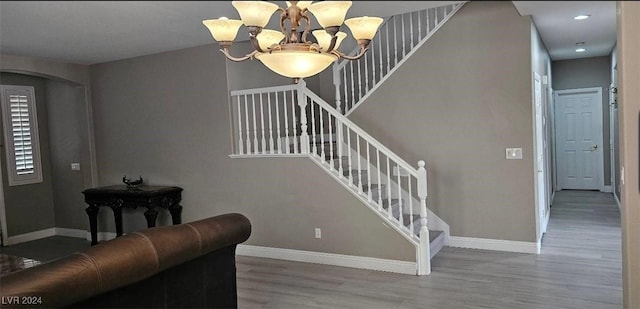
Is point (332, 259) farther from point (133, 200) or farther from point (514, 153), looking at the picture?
point (133, 200)

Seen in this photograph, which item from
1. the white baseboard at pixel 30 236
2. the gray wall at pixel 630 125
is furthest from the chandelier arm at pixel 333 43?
the white baseboard at pixel 30 236

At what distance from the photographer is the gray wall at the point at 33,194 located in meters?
6.18

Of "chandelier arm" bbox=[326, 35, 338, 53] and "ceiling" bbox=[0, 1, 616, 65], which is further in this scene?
"ceiling" bbox=[0, 1, 616, 65]

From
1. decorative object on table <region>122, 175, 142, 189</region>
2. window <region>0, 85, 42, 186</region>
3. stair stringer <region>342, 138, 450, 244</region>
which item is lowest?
stair stringer <region>342, 138, 450, 244</region>

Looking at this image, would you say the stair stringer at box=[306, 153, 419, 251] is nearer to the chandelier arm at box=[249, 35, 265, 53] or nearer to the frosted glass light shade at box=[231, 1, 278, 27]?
the chandelier arm at box=[249, 35, 265, 53]

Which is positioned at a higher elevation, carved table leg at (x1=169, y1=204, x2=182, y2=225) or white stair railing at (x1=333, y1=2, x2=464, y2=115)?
white stair railing at (x1=333, y1=2, x2=464, y2=115)

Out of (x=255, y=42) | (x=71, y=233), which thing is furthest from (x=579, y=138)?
(x=71, y=233)

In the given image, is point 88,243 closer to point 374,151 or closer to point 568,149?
point 374,151

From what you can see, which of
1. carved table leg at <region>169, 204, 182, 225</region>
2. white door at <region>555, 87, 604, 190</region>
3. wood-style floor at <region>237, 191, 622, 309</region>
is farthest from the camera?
white door at <region>555, 87, 604, 190</region>

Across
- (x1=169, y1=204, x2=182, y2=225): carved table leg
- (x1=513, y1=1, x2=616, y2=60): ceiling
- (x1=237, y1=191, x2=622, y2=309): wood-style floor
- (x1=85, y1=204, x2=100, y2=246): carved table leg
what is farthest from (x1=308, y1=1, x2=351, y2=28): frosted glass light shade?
Answer: (x1=85, y1=204, x2=100, y2=246): carved table leg

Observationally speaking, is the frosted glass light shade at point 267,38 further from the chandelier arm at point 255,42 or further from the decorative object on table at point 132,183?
the decorative object on table at point 132,183

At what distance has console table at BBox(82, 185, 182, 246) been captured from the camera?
5.20m

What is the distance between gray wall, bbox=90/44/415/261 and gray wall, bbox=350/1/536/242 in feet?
3.89

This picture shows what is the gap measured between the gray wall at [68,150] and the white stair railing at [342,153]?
2.51 metres
